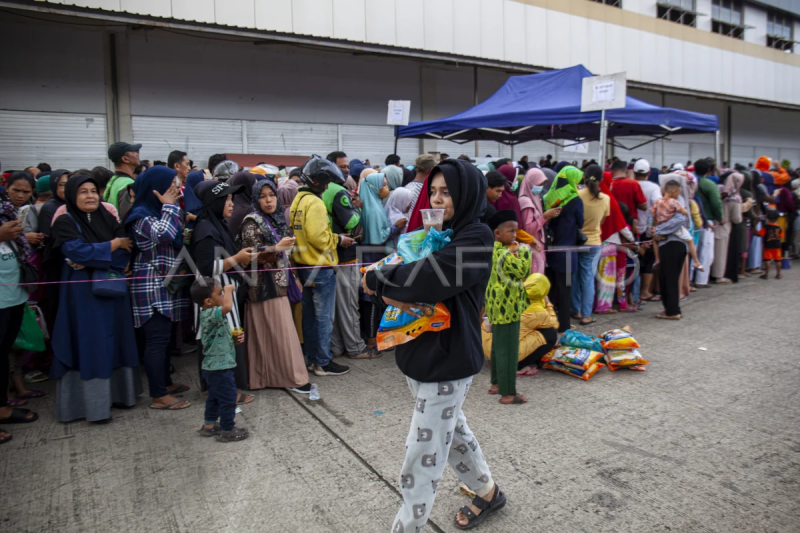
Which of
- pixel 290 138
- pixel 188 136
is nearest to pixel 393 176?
pixel 188 136

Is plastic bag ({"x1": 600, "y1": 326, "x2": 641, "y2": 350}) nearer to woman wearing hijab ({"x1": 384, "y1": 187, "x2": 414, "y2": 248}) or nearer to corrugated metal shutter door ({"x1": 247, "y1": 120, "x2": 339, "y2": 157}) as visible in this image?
woman wearing hijab ({"x1": 384, "y1": 187, "x2": 414, "y2": 248})

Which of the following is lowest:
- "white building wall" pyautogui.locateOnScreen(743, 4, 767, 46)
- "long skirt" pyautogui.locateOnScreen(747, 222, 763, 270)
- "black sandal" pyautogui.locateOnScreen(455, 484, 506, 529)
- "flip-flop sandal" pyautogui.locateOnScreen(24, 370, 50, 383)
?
"black sandal" pyautogui.locateOnScreen(455, 484, 506, 529)

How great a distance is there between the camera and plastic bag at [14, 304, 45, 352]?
4.82 m

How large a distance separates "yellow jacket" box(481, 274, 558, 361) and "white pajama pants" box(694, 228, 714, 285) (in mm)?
5532

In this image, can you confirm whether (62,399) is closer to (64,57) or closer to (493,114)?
(493,114)

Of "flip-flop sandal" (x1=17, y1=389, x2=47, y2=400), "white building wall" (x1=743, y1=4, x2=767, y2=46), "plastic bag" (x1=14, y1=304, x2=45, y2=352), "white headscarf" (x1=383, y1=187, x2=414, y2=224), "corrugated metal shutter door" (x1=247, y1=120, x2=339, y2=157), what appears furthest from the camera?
"white building wall" (x1=743, y1=4, x2=767, y2=46)

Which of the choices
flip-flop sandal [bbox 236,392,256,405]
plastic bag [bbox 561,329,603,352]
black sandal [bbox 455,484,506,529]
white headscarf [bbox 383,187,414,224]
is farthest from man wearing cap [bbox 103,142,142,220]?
plastic bag [bbox 561,329,603,352]

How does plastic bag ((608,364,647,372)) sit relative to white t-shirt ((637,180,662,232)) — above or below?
below

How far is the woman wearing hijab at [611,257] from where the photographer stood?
7820 mm

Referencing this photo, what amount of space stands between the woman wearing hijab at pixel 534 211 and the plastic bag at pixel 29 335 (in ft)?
16.3

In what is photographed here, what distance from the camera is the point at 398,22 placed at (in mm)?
14156

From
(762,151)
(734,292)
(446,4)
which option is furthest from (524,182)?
(762,151)

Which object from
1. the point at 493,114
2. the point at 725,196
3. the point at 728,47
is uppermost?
the point at 728,47

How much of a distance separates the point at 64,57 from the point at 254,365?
31.5ft
